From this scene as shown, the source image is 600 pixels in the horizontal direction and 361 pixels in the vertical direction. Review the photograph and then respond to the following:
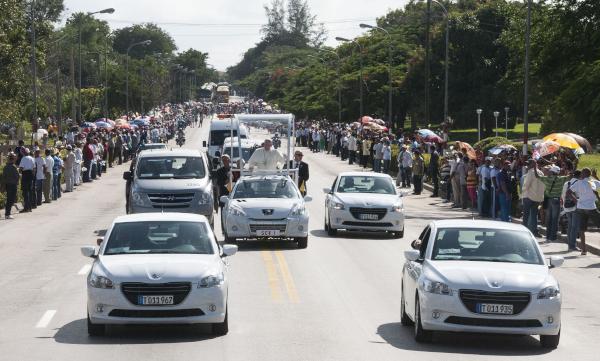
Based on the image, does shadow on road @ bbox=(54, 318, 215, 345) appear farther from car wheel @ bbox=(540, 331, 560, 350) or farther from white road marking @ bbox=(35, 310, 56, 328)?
car wheel @ bbox=(540, 331, 560, 350)

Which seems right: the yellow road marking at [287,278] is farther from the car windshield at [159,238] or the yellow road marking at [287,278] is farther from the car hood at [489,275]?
the car hood at [489,275]

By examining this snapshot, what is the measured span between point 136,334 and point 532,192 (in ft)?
55.2

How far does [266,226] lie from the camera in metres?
26.9

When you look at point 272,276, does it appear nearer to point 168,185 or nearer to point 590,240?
point 168,185

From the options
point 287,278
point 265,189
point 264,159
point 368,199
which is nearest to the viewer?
point 287,278

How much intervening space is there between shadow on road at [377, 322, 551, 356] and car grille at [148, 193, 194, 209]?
1457 centimetres

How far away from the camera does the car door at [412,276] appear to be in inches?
601

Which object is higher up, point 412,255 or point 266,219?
point 412,255

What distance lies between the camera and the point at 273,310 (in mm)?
17703

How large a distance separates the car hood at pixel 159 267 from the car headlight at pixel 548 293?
12.0ft

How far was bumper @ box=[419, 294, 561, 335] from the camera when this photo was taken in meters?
14.4

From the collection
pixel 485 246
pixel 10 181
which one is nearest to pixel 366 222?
pixel 10 181

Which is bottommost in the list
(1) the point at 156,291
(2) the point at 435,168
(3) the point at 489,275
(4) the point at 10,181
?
(2) the point at 435,168

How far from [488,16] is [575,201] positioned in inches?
2985
